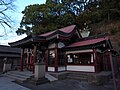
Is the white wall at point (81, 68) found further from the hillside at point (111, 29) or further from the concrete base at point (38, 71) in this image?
the hillside at point (111, 29)

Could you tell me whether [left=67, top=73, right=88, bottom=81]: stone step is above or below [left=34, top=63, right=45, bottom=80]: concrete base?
below

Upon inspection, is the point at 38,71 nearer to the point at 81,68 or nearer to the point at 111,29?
the point at 81,68

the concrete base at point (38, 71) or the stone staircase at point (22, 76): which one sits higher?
the concrete base at point (38, 71)

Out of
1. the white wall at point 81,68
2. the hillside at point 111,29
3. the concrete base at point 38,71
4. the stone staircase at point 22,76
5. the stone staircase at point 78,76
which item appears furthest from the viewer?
the hillside at point 111,29

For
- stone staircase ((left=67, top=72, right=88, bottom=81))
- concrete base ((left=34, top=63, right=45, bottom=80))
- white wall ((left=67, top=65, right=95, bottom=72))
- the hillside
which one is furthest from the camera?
the hillside

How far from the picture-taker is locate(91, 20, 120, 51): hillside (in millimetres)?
16370

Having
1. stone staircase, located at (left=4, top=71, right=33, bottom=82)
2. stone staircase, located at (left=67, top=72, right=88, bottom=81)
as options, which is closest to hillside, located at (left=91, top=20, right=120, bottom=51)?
stone staircase, located at (left=67, top=72, right=88, bottom=81)

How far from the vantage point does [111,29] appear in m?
18.4

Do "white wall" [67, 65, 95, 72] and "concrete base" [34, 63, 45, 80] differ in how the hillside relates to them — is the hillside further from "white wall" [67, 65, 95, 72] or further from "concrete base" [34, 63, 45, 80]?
"concrete base" [34, 63, 45, 80]

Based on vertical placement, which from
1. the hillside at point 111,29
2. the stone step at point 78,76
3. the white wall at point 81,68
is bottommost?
the stone step at point 78,76

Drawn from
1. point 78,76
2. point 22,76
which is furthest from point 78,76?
point 22,76

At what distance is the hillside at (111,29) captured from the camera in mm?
16370

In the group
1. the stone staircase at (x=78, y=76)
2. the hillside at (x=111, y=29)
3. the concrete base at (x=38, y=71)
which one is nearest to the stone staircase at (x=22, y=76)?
the concrete base at (x=38, y=71)

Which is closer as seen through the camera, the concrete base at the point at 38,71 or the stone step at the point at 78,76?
the concrete base at the point at 38,71
